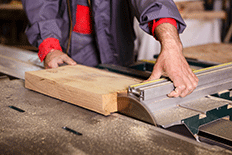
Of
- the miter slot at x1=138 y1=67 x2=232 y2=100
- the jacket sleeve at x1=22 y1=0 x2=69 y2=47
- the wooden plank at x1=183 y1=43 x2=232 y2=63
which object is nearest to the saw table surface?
the miter slot at x1=138 y1=67 x2=232 y2=100

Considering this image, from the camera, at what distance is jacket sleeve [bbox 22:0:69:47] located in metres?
1.51

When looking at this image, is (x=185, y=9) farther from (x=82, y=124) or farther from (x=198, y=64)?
(x=82, y=124)

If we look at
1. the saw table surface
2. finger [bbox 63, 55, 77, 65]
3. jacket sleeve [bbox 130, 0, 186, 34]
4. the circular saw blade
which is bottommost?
the saw table surface

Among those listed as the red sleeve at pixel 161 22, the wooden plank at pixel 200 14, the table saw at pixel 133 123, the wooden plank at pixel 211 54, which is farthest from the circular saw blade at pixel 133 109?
the wooden plank at pixel 200 14

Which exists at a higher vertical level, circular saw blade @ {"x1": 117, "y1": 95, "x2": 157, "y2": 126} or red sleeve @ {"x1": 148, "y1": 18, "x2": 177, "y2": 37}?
red sleeve @ {"x1": 148, "y1": 18, "x2": 177, "y2": 37}

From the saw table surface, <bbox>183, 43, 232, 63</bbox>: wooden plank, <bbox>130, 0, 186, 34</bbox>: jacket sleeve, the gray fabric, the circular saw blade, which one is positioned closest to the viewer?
the saw table surface

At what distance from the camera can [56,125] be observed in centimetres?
74

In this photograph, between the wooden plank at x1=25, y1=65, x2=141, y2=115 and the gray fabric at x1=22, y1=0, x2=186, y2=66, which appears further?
the gray fabric at x1=22, y1=0, x2=186, y2=66

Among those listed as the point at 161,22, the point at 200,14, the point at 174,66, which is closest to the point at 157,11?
the point at 161,22

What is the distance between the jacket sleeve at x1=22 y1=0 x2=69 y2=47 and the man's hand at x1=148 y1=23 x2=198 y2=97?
2.59 ft

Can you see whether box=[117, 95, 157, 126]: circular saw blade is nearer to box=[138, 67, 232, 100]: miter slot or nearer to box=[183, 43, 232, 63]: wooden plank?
box=[138, 67, 232, 100]: miter slot

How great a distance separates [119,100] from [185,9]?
318 cm

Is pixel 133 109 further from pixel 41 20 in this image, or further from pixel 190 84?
pixel 41 20

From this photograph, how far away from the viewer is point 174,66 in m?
0.86
